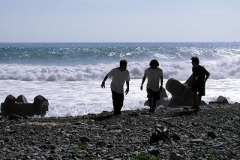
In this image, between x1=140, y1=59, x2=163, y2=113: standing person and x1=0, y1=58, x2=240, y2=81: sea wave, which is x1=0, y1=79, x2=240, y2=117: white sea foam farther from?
x1=0, y1=58, x2=240, y2=81: sea wave

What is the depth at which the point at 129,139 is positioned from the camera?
335 inches

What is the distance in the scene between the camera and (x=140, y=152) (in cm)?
716

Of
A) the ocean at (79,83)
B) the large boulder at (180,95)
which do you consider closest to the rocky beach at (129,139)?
the large boulder at (180,95)

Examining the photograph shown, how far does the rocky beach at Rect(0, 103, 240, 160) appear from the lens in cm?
706

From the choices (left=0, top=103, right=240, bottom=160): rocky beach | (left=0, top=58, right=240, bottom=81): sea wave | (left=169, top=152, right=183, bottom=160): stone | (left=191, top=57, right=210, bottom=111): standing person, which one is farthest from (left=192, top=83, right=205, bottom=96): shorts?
(left=0, top=58, right=240, bottom=81): sea wave

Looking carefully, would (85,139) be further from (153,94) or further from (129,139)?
(153,94)

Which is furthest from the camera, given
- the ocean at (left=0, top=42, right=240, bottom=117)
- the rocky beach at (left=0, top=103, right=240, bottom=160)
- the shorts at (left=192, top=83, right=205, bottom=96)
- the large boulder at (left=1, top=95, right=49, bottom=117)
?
the ocean at (left=0, top=42, right=240, bottom=117)

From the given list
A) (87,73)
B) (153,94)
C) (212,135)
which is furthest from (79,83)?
(212,135)

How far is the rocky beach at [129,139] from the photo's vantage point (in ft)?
23.2

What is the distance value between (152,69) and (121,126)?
2570 mm

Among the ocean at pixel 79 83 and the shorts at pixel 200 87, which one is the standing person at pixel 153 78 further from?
the ocean at pixel 79 83

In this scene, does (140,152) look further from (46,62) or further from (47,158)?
(46,62)

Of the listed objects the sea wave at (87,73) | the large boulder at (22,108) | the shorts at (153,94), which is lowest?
the sea wave at (87,73)

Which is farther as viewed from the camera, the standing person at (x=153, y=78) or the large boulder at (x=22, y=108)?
the large boulder at (x=22, y=108)
